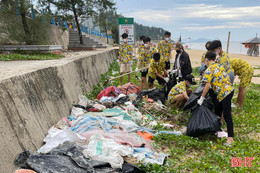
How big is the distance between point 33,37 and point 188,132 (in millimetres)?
8539

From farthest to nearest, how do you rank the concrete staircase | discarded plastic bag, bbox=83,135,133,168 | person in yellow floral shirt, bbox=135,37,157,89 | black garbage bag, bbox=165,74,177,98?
the concrete staircase → person in yellow floral shirt, bbox=135,37,157,89 → black garbage bag, bbox=165,74,177,98 → discarded plastic bag, bbox=83,135,133,168

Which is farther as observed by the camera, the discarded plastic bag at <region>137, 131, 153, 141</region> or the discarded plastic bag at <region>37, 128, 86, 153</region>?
the discarded plastic bag at <region>137, 131, 153, 141</region>

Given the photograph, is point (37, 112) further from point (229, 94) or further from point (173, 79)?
point (173, 79)

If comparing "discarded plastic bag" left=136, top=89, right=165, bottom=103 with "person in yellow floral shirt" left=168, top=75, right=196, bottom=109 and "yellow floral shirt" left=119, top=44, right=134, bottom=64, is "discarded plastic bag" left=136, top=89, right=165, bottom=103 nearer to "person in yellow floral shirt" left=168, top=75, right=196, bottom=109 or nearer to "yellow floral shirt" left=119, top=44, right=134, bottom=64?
"person in yellow floral shirt" left=168, top=75, right=196, bottom=109

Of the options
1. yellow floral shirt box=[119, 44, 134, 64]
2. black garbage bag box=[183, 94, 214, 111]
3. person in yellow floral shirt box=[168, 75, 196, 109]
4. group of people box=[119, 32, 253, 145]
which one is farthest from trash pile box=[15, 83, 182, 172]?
yellow floral shirt box=[119, 44, 134, 64]

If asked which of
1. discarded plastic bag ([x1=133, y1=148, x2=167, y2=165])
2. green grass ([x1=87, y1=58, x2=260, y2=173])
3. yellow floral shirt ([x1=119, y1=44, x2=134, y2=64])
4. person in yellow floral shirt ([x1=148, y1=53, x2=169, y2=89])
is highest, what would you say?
yellow floral shirt ([x1=119, y1=44, x2=134, y2=64])

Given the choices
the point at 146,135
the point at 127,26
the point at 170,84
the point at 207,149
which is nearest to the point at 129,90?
the point at 170,84

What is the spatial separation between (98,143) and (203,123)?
203 centimetres

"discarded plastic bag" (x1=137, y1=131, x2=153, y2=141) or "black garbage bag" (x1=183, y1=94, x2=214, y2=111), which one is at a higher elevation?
"black garbage bag" (x1=183, y1=94, x2=214, y2=111)

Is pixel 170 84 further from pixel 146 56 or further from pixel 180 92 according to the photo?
pixel 146 56

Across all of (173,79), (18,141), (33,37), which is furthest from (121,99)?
A: (33,37)

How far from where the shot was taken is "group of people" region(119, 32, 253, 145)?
4.18m

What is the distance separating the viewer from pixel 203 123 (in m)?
4.09

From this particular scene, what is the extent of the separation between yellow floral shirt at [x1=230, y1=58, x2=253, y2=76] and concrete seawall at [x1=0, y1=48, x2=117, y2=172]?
444cm
